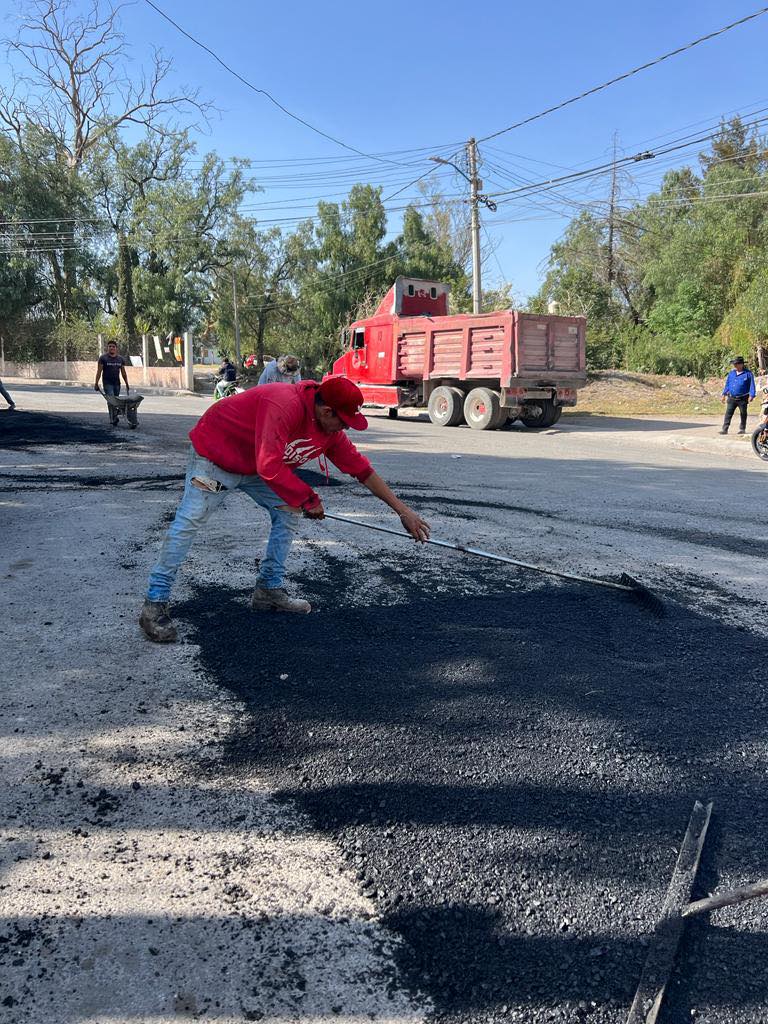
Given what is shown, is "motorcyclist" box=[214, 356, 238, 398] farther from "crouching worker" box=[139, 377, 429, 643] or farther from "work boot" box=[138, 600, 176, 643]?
"work boot" box=[138, 600, 176, 643]

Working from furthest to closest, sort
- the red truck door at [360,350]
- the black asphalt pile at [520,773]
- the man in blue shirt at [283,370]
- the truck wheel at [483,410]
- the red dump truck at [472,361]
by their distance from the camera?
the red truck door at [360,350], the truck wheel at [483,410], the red dump truck at [472,361], the man in blue shirt at [283,370], the black asphalt pile at [520,773]

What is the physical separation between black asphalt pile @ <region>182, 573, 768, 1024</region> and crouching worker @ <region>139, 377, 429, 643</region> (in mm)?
425

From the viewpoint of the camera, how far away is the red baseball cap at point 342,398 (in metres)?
3.39

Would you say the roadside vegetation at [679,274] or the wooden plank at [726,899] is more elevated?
the roadside vegetation at [679,274]

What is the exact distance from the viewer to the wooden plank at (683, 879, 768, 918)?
76.9 inches

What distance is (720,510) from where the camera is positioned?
24.7ft

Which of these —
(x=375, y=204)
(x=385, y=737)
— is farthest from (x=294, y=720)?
(x=375, y=204)

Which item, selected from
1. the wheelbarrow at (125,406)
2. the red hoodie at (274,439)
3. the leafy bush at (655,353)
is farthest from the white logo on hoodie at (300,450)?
the leafy bush at (655,353)

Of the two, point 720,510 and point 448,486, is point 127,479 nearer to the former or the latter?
point 448,486

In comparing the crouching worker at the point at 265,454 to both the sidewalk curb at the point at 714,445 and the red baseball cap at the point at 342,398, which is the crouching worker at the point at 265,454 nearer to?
the red baseball cap at the point at 342,398

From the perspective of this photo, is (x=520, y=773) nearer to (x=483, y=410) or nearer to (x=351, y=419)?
(x=351, y=419)

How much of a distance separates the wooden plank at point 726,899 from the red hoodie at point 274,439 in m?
2.26

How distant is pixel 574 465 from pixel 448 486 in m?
3.12

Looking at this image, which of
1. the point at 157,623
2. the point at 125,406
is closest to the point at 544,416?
the point at 125,406
